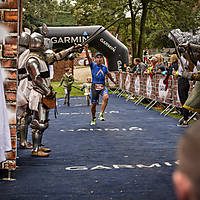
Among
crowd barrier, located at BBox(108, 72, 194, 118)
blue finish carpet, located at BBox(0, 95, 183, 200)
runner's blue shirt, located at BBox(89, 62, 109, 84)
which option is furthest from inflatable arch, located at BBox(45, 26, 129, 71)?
blue finish carpet, located at BBox(0, 95, 183, 200)

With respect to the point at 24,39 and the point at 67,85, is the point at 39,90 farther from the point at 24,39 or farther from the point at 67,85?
the point at 67,85

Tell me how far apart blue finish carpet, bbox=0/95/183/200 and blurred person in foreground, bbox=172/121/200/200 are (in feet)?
12.5

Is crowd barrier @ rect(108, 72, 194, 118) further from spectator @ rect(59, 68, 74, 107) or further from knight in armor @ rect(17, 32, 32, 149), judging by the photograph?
knight in armor @ rect(17, 32, 32, 149)

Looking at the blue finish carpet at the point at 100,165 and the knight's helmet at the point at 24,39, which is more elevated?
the knight's helmet at the point at 24,39

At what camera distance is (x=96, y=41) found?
24484 millimetres

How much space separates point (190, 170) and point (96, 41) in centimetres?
2393

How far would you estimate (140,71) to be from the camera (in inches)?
706

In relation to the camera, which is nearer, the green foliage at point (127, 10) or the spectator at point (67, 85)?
the spectator at point (67, 85)

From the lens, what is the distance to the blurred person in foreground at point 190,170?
82 cm

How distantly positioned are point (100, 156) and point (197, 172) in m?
6.14

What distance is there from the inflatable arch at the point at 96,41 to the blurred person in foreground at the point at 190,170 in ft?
73.1

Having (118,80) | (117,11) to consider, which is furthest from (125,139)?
(117,11)

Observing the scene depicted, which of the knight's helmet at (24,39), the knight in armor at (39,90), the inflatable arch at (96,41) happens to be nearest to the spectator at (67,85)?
the inflatable arch at (96,41)

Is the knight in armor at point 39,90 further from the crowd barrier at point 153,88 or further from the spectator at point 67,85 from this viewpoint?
the spectator at point 67,85
